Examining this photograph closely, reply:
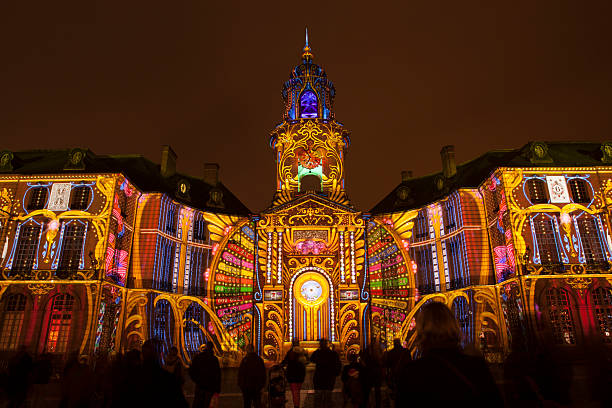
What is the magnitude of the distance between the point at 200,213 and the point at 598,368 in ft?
89.8

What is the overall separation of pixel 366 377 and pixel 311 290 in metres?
19.2

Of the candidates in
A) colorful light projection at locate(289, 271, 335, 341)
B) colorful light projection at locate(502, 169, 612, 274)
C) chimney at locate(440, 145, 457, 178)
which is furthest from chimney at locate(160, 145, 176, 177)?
colorful light projection at locate(502, 169, 612, 274)

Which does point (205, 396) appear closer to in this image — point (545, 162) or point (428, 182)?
point (545, 162)

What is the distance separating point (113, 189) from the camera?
23812 millimetres

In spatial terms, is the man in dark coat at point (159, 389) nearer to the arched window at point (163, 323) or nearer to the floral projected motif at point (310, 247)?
the arched window at point (163, 323)

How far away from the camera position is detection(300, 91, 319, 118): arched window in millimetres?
32750

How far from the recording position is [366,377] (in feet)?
29.3

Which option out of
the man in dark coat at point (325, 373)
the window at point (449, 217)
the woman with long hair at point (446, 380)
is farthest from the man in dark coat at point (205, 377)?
the window at point (449, 217)

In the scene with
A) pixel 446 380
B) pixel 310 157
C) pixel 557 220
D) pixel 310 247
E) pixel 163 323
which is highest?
pixel 310 157

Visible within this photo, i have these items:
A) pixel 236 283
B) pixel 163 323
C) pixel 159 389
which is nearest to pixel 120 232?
pixel 163 323

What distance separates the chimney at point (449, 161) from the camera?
1270 inches

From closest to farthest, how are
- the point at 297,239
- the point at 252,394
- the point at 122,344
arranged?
the point at 252,394 < the point at 122,344 < the point at 297,239

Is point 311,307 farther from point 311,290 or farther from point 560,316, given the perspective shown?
point 560,316

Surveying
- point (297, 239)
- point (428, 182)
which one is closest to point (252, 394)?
point (297, 239)
